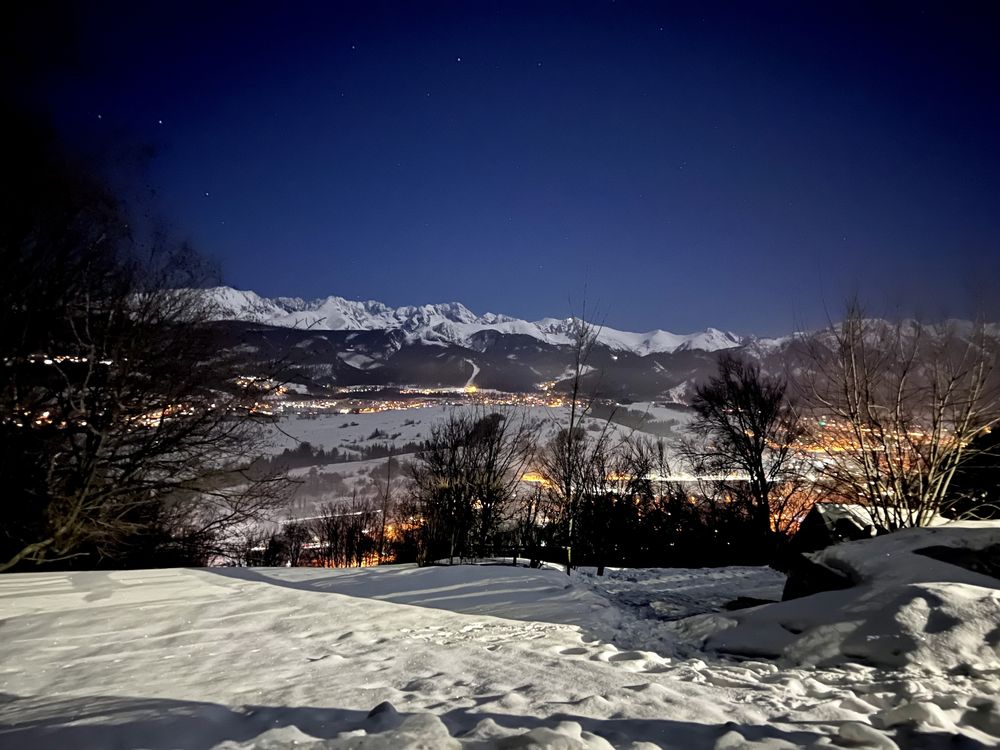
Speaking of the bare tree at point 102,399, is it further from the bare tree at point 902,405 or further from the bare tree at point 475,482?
the bare tree at point 475,482

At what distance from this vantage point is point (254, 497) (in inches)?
481

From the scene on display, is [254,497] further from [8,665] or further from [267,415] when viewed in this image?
[8,665]

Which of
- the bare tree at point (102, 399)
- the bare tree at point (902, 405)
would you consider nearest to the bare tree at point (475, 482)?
the bare tree at point (102, 399)

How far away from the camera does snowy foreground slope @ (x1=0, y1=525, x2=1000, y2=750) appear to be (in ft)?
8.32

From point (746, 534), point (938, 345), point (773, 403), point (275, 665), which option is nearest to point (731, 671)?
point (275, 665)

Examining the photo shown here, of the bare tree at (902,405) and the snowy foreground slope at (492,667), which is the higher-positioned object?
the bare tree at (902,405)

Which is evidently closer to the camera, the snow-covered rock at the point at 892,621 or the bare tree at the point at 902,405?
the snow-covered rock at the point at 892,621

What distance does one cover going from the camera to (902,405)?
8.00 m

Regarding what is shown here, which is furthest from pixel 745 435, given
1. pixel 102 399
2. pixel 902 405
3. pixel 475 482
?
pixel 102 399

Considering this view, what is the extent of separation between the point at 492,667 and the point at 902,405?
8.40 meters

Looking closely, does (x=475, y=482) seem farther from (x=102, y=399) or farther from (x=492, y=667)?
(x=492, y=667)

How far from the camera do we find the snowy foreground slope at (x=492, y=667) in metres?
2.54

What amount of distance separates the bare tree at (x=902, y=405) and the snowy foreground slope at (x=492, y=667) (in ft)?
7.37

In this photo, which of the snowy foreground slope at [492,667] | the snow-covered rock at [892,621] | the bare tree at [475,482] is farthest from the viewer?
the bare tree at [475,482]
